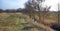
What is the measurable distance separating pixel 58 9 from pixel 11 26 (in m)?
0.78

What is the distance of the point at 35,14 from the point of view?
6.79 feet

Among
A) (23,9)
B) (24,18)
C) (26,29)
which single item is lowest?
(26,29)

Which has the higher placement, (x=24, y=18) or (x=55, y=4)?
(x=55, y=4)

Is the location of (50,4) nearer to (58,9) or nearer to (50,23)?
(58,9)

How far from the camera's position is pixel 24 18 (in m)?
2.06

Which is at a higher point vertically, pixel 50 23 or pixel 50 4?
pixel 50 4

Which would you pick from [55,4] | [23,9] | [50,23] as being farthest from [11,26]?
[55,4]

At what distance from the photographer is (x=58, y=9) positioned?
2096 mm

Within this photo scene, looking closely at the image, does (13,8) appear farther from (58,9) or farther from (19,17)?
(58,9)

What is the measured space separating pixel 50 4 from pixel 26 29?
1.79ft

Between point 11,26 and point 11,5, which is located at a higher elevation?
point 11,5

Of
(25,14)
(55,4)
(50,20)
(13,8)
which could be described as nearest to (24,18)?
(25,14)

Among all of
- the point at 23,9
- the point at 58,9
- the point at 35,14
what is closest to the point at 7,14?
the point at 23,9

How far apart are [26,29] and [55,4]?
599mm
